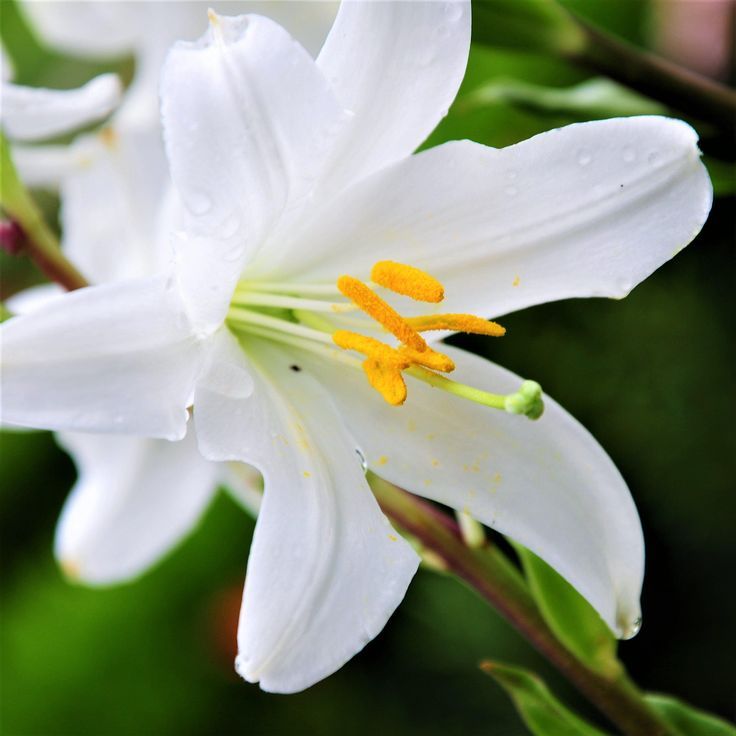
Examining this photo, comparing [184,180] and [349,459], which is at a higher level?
[184,180]

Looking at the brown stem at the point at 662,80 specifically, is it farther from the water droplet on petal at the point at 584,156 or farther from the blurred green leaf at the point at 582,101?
the water droplet on petal at the point at 584,156

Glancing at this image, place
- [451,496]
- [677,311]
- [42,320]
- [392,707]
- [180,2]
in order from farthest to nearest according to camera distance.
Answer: [392,707] < [677,311] < [180,2] < [451,496] < [42,320]

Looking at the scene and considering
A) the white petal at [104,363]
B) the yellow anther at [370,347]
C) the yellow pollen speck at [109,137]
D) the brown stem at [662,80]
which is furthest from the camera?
the yellow pollen speck at [109,137]

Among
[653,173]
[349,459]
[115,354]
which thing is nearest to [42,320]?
[115,354]

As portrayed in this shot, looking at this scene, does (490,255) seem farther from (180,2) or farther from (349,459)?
(180,2)

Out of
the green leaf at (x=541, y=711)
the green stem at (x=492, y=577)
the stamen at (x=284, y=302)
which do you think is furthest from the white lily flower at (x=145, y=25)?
the green leaf at (x=541, y=711)

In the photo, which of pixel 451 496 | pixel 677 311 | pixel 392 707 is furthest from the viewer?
pixel 392 707

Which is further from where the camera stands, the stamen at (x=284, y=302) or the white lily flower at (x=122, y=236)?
the white lily flower at (x=122, y=236)

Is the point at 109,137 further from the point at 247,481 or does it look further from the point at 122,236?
the point at 247,481

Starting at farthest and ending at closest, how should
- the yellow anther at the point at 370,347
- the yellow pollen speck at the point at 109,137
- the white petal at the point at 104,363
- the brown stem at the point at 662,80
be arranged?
the yellow pollen speck at the point at 109,137
the brown stem at the point at 662,80
the yellow anther at the point at 370,347
the white petal at the point at 104,363
